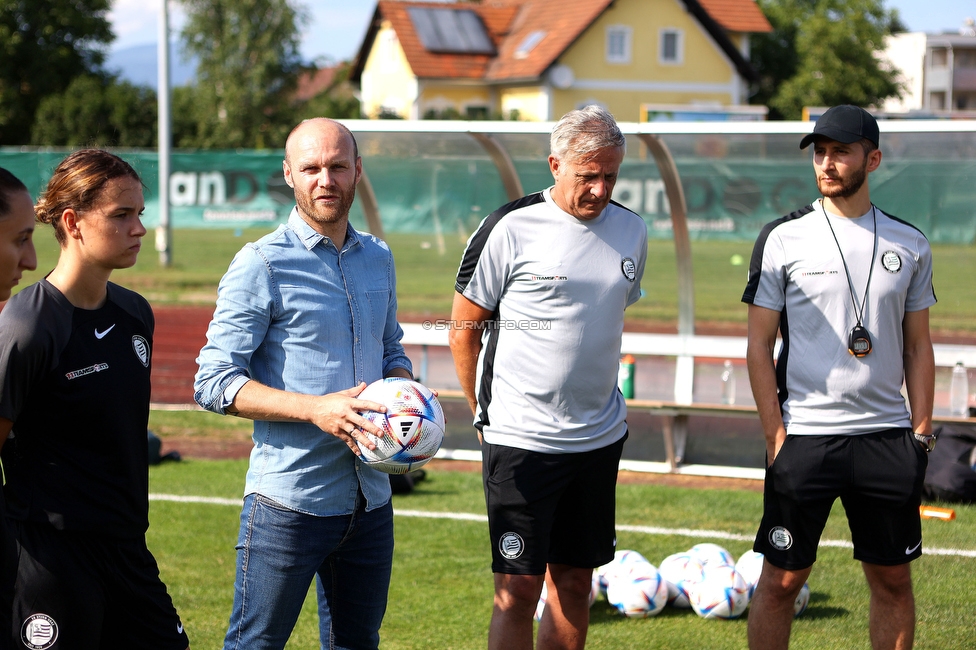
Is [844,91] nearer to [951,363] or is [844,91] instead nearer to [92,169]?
[951,363]

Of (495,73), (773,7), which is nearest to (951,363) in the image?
(495,73)

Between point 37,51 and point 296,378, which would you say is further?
point 37,51

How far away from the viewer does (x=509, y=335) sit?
3.63 meters

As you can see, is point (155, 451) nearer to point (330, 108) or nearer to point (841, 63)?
point (330, 108)

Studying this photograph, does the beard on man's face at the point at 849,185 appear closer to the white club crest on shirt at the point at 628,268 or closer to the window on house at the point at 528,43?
the white club crest on shirt at the point at 628,268

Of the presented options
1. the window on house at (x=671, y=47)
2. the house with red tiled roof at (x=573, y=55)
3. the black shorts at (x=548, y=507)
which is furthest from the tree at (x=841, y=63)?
the black shorts at (x=548, y=507)

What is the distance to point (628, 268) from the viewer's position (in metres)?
3.67

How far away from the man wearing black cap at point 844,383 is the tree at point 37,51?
141 ft

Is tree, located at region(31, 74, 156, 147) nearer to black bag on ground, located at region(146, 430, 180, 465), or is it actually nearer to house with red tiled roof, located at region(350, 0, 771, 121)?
house with red tiled roof, located at region(350, 0, 771, 121)

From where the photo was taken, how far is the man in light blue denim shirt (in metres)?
2.82

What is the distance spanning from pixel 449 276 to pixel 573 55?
35.1 meters

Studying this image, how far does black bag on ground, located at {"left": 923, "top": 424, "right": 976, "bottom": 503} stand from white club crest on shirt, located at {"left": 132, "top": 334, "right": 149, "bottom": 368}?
5338 mm

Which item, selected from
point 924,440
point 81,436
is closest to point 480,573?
point 924,440

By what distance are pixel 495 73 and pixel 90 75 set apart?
18.0 meters
